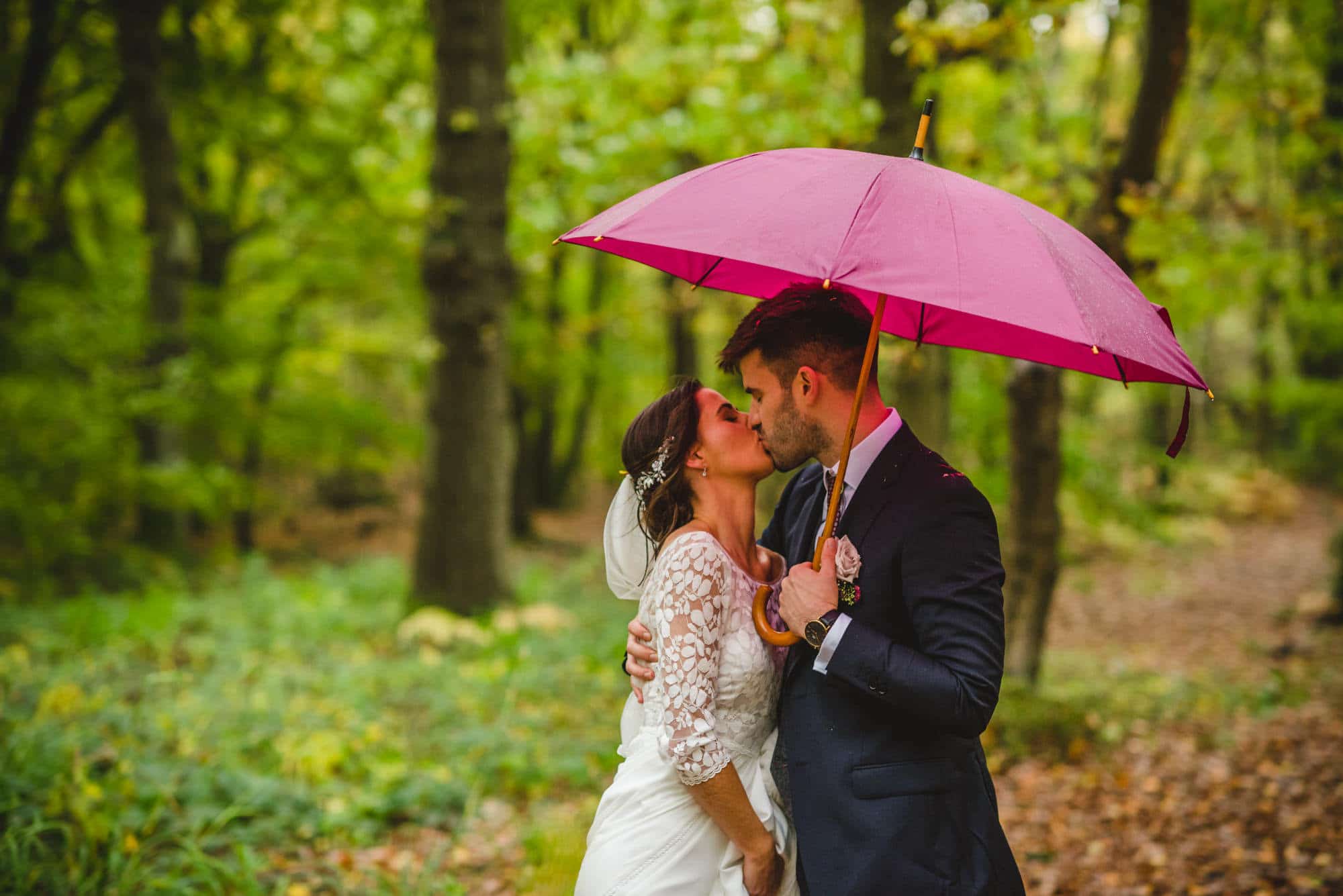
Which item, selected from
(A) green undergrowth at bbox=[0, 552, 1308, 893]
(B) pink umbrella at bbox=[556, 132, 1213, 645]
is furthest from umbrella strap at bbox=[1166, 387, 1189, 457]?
(A) green undergrowth at bbox=[0, 552, 1308, 893]

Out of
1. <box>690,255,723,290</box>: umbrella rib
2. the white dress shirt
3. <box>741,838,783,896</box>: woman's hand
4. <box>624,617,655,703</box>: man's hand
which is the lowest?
<box>741,838,783,896</box>: woman's hand

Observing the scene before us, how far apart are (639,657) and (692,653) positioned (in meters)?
0.37

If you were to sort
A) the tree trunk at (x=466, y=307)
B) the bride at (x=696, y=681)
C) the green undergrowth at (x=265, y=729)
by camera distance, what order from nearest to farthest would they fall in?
the bride at (x=696, y=681) < the green undergrowth at (x=265, y=729) < the tree trunk at (x=466, y=307)

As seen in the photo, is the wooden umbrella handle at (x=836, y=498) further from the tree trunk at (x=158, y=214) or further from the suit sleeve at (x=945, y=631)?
the tree trunk at (x=158, y=214)

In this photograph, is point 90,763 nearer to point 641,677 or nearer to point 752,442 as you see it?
point 641,677

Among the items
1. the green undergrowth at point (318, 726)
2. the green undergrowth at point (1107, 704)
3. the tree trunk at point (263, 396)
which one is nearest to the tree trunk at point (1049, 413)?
the green undergrowth at point (1107, 704)

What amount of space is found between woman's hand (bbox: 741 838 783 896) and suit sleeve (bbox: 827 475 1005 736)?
556 millimetres

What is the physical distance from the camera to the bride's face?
2.54 m

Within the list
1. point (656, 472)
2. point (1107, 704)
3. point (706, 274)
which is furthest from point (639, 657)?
point (1107, 704)

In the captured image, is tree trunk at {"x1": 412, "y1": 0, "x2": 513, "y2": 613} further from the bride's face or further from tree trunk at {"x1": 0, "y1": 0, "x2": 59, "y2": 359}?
the bride's face

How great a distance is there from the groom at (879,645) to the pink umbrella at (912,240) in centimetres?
36

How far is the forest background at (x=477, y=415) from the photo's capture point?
4.82m

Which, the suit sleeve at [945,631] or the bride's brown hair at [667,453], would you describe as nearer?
the suit sleeve at [945,631]

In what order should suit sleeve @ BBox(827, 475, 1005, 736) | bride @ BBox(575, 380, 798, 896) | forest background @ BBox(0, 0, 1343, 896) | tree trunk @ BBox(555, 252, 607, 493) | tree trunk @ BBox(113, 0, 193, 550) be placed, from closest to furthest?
suit sleeve @ BBox(827, 475, 1005, 736) < bride @ BBox(575, 380, 798, 896) < forest background @ BBox(0, 0, 1343, 896) < tree trunk @ BBox(113, 0, 193, 550) < tree trunk @ BBox(555, 252, 607, 493)
